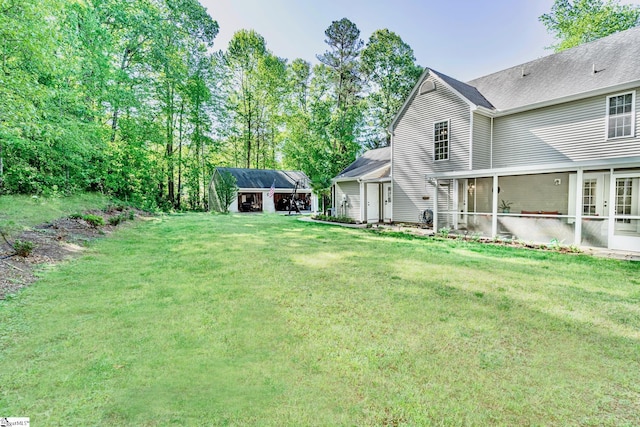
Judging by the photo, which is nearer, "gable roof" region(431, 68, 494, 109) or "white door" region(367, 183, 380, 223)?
"gable roof" region(431, 68, 494, 109)

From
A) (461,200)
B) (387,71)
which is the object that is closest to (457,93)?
(461,200)

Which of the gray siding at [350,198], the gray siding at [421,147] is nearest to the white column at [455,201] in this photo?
the gray siding at [421,147]

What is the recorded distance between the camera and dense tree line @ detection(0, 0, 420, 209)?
7216 millimetres

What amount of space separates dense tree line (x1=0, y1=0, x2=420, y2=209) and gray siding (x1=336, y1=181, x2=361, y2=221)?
2.23 meters

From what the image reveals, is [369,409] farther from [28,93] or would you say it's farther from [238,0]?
[238,0]

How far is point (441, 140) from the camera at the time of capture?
514 inches

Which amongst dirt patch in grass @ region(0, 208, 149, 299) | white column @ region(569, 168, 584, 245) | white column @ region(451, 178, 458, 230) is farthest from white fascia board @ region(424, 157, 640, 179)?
dirt patch in grass @ region(0, 208, 149, 299)

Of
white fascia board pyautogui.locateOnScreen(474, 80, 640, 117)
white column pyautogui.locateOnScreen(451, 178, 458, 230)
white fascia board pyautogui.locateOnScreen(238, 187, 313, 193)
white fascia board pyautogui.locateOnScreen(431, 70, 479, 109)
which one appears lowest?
white column pyautogui.locateOnScreen(451, 178, 458, 230)

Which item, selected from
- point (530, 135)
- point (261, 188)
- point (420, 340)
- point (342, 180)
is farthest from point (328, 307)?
point (261, 188)

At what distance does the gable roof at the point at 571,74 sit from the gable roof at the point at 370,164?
19.4 ft

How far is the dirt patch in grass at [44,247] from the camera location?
4.64m

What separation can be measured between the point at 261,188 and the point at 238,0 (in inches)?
605

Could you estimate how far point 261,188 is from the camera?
92.1 ft

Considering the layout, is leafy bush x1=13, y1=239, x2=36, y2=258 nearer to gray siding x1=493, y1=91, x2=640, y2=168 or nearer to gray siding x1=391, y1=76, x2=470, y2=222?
gray siding x1=391, y1=76, x2=470, y2=222
